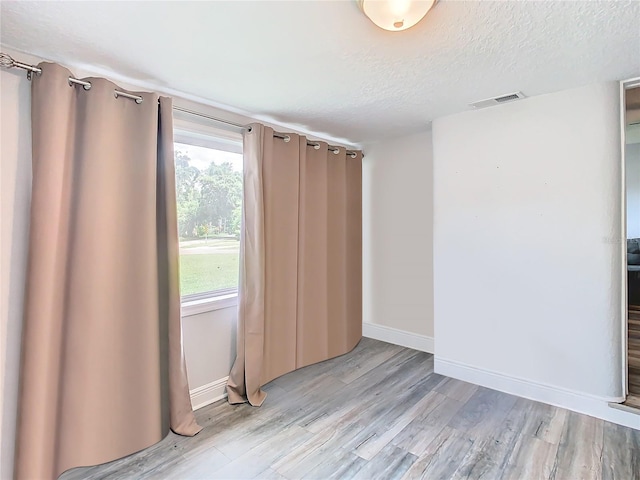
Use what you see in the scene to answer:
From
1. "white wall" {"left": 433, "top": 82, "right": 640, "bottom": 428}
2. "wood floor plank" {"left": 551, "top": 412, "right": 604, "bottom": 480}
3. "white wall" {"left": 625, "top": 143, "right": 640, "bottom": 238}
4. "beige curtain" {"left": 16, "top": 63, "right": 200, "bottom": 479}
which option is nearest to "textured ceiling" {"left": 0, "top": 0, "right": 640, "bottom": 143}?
"beige curtain" {"left": 16, "top": 63, "right": 200, "bottom": 479}

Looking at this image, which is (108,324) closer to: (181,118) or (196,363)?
(196,363)

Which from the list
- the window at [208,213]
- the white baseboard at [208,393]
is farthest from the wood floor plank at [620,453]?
the window at [208,213]

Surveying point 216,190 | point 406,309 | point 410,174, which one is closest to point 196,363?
point 216,190

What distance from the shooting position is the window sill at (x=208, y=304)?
2314 millimetres

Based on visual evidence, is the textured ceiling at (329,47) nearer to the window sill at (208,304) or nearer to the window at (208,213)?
the window at (208,213)

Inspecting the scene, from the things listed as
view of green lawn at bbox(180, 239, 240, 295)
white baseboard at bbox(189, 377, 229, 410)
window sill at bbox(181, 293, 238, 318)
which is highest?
view of green lawn at bbox(180, 239, 240, 295)

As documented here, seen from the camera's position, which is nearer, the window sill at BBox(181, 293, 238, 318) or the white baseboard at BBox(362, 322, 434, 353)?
the window sill at BBox(181, 293, 238, 318)

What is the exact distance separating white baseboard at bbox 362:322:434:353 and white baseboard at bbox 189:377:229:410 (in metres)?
1.89

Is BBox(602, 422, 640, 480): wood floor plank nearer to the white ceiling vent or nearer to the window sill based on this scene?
the white ceiling vent

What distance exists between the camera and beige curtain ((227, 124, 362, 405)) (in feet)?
8.19

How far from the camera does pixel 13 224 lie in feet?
5.33

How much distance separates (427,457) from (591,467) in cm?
88

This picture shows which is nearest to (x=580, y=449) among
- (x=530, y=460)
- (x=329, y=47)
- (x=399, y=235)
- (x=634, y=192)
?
(x=530, y=460)

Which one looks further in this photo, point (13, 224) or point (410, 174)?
point (410, 174)
